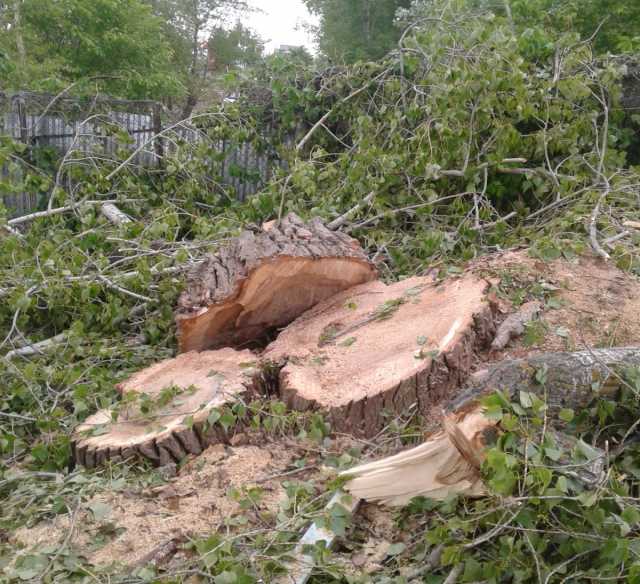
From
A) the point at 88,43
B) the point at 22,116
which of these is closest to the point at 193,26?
the point at 88,43

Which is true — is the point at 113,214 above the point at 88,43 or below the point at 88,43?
below

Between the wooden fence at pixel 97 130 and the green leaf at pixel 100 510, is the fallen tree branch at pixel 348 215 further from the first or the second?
the green leaf at pixel 100 510

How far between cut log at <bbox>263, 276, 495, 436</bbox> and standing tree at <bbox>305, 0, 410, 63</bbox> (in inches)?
771

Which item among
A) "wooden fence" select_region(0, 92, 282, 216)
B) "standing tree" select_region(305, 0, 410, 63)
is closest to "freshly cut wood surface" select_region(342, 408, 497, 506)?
"wooden fence" select_region(0, 92, 282, 216)

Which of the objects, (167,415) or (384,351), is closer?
(167,415)

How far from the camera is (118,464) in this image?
2250 millimetres

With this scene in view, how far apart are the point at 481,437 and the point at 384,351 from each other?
92cm

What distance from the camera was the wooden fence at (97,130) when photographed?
21.2 ft

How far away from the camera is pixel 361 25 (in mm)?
22922

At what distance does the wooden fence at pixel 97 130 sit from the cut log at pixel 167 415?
153 inches

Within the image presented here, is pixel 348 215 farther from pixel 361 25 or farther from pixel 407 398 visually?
pixel 361 25

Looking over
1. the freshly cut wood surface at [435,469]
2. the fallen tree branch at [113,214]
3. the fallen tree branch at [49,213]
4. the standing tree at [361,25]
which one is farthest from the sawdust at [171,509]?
the standing tree at [361,25]

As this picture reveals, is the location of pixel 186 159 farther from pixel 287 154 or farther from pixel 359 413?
pixel 359 413

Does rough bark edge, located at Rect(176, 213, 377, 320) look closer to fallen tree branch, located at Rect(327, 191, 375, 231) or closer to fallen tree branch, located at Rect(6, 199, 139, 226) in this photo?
fallen tree branch, located at Rect(327, 191, 375, 231)
